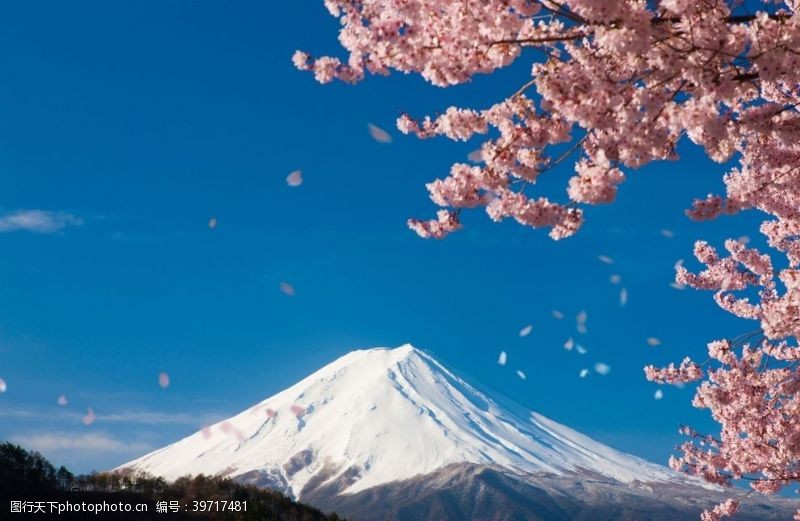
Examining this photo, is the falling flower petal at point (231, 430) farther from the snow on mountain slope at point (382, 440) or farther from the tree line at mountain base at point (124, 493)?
the tree line at mountain base at point (124, 493)

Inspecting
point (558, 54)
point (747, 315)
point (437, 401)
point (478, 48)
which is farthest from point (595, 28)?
point (437, 401)

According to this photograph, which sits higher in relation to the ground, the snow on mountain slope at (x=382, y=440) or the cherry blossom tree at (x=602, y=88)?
the snow on mountain slope at (x=382, y=440)

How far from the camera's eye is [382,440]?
17225cm

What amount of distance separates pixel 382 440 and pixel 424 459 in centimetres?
1421

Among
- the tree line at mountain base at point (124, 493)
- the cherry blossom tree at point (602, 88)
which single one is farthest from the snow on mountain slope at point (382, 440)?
the cherry blossom tree at point (602, 88)

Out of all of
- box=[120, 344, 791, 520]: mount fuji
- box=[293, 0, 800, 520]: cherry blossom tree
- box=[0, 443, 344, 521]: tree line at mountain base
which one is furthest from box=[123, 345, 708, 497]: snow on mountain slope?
box=[293, 0, 800, 520]: cherry blossom tree

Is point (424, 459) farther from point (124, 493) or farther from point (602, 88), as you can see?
point (602, 88)

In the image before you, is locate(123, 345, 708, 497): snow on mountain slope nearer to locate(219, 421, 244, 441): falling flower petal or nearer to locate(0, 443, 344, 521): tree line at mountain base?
locate(219, 421, 244, 441): falling flower petal

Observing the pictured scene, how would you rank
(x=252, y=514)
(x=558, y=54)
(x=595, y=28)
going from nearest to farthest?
1. (x=595, y=28)
2. (x=558, y=54)
3. (x=252, y=514)

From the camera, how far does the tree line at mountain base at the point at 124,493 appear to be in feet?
119

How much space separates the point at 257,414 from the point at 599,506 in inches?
3369

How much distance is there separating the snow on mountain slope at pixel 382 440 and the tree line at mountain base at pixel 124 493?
99193 mm

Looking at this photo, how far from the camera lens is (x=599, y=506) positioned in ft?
474

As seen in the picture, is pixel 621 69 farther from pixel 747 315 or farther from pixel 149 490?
pixel 149 490
